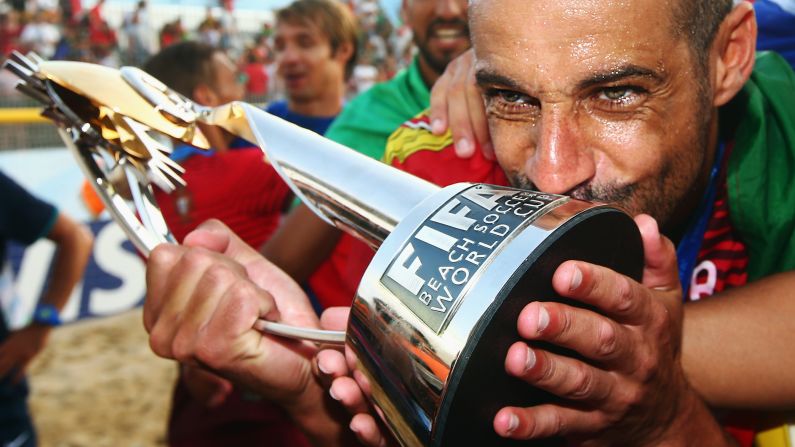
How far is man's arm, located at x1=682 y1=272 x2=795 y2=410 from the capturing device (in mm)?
884

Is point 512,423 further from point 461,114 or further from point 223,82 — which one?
point 223,82

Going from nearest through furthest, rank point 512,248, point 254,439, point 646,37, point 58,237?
point 512,248 < point 646,37 < point 254,439 < point 58,237

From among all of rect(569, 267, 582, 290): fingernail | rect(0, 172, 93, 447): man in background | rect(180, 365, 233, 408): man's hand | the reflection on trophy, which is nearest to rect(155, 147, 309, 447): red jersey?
rect(180, 365, 233, 408): man's hand

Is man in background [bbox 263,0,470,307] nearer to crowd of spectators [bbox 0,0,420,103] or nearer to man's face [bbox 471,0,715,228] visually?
man's face [bbox 471,0,715,228]

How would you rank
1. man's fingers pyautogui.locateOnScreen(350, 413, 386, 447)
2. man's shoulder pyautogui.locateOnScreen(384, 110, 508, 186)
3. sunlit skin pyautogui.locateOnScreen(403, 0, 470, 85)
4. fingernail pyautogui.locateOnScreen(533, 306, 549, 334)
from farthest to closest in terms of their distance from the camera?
sunlit skin pyautogui.locateOnScreen(403, 0, 470, 85), man's shoulder pyautogui.locateOnScreen(384, 110, 508, 186), man's fingers pyautogui.locateOnScreen(350, 413, 386, 447), fingernail pyautogui.locateOnScreen(533, 306, 549, 334)

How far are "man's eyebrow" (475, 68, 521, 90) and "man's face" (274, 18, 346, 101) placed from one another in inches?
87.1

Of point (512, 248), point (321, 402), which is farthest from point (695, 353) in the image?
point (321, 402)

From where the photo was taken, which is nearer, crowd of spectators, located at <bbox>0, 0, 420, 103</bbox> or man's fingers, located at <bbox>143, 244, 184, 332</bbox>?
man's fingers, located at <bbox>143, 244, 184, 332</bbox>

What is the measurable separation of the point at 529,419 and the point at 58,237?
7.39 ft

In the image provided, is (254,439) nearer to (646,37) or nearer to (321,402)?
(321,402)

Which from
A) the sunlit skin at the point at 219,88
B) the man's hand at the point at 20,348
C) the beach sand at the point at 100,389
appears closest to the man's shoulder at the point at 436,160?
the sunlit skin at the point at 219,88

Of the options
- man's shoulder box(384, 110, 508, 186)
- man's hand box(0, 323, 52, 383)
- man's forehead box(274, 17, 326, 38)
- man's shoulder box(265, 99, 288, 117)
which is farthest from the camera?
man's forehead box(274, 17, 326, 38)

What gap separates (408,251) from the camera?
2.13ft

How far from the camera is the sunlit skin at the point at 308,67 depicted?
3117mm
